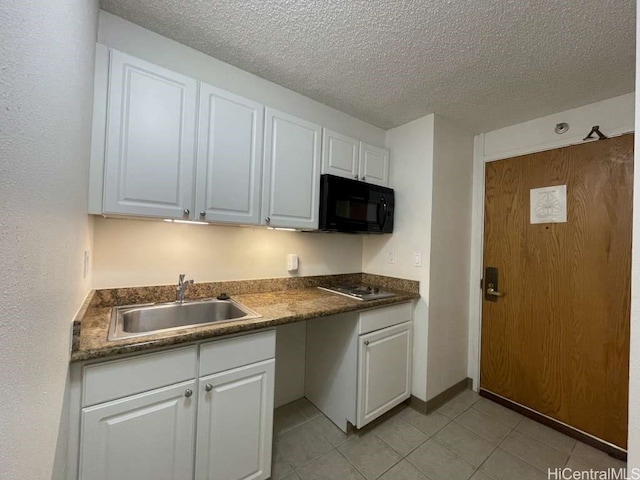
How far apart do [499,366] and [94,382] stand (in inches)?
105

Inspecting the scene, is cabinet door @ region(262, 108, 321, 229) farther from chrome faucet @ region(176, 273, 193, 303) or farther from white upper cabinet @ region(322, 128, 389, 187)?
chrome faucet @ region(176, 273, 193, 303)

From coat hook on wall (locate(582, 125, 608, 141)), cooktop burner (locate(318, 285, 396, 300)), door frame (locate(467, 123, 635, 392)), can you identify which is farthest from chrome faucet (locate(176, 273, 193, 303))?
coat hook on wall (locate(582, 125, 608, 141))

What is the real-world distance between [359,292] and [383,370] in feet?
1.83

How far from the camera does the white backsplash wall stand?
144cm

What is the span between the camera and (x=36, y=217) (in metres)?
0.56

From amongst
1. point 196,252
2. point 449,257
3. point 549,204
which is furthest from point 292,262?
point 549,204

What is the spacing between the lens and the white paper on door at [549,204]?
197 centimetres

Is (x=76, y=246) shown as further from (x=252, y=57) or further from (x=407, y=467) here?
(x=407, y=467)

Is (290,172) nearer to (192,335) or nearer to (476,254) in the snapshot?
(192,335)

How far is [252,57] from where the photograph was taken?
5.14 ft

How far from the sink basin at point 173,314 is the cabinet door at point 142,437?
1.03 ft

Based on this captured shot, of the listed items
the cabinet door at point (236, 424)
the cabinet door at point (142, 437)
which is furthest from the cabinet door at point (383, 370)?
the cabinet door at point (142, 437)

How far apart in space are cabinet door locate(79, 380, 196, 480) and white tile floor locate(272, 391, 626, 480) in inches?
25.3

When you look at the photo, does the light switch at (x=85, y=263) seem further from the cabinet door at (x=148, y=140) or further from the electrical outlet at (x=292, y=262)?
the electrical outlet at (x=292, y=262)
